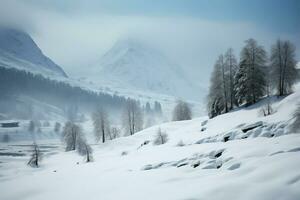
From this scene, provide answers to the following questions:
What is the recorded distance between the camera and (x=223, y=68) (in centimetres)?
4859

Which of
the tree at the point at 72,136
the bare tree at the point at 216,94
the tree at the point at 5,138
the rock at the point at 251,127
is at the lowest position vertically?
the tree at the point at 5,138

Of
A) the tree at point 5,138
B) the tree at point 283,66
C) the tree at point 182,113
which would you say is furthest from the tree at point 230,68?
the tree at point 5,138

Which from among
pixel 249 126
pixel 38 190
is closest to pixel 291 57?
pixel 249 126

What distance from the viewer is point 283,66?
41.9m

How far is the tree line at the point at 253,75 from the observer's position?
1640 inches

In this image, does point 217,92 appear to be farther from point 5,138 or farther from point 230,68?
point 5,138

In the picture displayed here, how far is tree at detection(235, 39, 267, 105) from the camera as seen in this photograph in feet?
139

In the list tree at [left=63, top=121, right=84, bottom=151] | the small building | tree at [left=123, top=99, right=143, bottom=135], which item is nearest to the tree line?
tree at [left=123, top=99, right=143, bottom=135]

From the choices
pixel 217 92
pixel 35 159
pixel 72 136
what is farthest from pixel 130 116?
pixel 217 92

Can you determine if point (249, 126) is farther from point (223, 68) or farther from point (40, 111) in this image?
point (40, 111)

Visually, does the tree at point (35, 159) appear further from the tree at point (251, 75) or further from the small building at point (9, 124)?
the small building at point (9, 124)

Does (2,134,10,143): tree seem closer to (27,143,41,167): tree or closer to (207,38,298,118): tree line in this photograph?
(27,143,41,167): tree

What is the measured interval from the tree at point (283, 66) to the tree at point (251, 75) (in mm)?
1858

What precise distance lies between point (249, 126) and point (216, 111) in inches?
823
